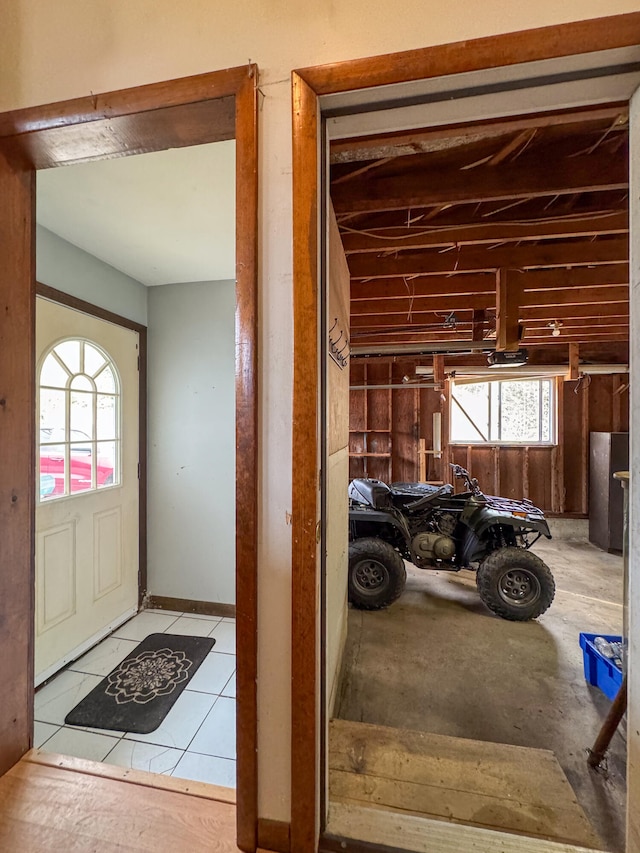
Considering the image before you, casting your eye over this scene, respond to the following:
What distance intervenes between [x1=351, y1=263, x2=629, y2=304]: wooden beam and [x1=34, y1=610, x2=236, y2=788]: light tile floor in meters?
2.89

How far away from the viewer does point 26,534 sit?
0.97 metres

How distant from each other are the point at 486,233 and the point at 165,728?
3.21m

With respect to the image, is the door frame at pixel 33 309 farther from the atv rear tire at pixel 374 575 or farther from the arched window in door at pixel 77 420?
the atv rear tire at pixel 374 575

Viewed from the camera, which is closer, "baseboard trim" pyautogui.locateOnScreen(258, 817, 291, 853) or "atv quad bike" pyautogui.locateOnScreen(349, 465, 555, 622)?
"baseboard trim" pyautogui.locateOnScreen(258, 817, 291, 853)

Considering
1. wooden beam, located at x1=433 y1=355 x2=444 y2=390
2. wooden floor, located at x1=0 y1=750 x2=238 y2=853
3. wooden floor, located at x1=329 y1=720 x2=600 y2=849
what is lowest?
A: wooden floor, located at x1=329 y1=720 x2=600 y2=849

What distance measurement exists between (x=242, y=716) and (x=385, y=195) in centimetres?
197

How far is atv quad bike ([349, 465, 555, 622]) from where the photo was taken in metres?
2.98

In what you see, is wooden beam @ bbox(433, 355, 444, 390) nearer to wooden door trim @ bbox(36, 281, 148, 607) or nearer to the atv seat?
the atv seat

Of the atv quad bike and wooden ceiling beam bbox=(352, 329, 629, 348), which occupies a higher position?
wooden ceiling beam bbox=(352, 329, 629, 348)

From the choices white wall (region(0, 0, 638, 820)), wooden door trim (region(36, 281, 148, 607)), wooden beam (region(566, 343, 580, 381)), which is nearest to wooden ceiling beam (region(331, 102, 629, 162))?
white wall (region(0, 0, 638, 820))

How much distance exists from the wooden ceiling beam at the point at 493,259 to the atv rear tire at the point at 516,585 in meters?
2.30

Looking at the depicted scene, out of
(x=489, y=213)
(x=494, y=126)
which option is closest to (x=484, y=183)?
(x=489, y=213)

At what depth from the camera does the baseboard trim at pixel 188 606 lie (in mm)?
2801

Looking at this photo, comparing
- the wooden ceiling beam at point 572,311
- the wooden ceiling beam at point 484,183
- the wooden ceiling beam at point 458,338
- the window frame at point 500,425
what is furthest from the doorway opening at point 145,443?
the window frame at point 500,425
